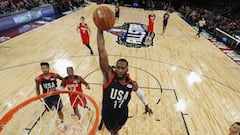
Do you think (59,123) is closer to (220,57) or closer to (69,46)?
(69,46)

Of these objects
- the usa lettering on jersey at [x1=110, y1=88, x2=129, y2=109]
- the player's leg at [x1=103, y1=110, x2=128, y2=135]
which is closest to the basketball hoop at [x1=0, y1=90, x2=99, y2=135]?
the player's leg at [x1=103, y1=110, x2=128, y2=135]

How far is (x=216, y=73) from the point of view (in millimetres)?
9148

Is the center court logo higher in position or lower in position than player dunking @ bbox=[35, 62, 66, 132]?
lower

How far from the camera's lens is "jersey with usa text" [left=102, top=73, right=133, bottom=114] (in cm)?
301

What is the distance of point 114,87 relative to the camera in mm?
Answer: 3016

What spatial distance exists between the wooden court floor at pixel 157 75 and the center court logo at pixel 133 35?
49 centimetres

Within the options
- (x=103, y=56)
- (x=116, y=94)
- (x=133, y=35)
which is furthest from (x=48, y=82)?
(x=133, y=35)

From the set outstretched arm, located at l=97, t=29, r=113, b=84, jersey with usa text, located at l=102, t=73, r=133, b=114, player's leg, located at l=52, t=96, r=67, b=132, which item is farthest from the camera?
player's leg, located at l=52, t=96, r=67, b=132

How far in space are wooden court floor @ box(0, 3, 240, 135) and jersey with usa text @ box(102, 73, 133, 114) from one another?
1.90 meters

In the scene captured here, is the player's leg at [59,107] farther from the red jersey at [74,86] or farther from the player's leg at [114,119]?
the player's leg at [114,119]

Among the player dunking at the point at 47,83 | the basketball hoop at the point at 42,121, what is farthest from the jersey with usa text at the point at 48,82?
the basketball hoop at the point at 42,121

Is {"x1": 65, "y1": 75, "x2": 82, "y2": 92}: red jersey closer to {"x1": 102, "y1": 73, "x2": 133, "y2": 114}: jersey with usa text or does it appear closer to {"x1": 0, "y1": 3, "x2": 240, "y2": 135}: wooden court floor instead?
{"x1": 0, "y1": 3, "x2": 240, "y2": 135}: wooden court floor

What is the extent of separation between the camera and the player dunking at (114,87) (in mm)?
2894

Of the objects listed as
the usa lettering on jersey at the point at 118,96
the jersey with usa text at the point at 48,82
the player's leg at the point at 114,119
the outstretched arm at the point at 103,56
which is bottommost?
the player's leg at the point at 114,119
